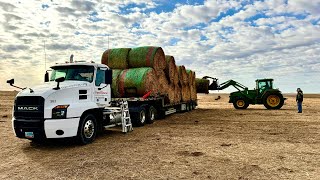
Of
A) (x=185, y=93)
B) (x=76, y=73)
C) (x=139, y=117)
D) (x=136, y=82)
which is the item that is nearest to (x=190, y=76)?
(x=185, y=93)

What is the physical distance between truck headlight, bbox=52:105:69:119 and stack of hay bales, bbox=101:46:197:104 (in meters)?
5.86

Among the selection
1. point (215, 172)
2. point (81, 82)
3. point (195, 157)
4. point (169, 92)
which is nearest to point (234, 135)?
point (195, 157)

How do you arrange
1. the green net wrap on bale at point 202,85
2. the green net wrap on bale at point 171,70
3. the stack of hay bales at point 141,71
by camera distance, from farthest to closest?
the green net wrap on bale at point 202,85
the green net wrap on bale at point 171,70
the stack of hay bales at point 141,71

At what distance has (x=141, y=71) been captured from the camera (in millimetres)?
14227

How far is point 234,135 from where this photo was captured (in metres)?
10.7

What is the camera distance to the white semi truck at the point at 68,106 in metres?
8.23

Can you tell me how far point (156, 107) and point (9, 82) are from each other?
A: 8.48 m

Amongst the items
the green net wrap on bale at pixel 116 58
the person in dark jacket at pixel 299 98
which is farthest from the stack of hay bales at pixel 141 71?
the person in dark jacket at pixel 299 98

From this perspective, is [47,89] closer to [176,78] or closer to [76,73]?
[76,73]

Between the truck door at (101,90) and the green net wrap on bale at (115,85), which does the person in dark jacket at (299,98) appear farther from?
the truck door at (101,90)

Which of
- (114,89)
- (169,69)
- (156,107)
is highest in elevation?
(169,69)

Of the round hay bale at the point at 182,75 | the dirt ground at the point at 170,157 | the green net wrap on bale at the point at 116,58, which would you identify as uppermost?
the green net wrap on bale at the point at 116,58

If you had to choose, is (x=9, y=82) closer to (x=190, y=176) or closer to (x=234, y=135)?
(x=190, y=176)

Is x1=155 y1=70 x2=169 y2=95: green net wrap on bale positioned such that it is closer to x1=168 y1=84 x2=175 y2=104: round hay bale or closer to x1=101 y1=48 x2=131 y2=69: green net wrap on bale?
x1=168 y1=84 x2=175 y2=104: round hay bale
